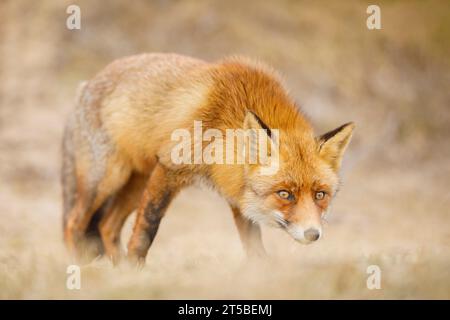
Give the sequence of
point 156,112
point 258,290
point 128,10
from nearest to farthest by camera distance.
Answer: point 258,290
point 156,112
point 128,10

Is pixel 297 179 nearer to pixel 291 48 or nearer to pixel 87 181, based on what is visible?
pixel 87 181

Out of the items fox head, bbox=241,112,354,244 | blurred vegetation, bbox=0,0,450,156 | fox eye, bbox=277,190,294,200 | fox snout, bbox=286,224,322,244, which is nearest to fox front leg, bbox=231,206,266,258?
fox head, bbox=241,112,354,244

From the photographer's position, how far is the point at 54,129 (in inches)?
579

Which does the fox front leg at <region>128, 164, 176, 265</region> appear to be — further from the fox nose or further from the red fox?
the fox nose

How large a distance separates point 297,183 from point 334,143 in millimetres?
535

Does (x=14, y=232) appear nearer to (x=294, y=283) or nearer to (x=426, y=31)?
(x=294, y=283)

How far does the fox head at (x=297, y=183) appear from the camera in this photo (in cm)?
486

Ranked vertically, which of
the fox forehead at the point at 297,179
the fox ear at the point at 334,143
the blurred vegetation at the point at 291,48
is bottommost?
the fox forehead at the point at 297,179

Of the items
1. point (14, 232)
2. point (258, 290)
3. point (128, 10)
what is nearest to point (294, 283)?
point (258, 290)

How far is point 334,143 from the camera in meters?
5.25

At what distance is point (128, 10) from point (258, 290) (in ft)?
40.9

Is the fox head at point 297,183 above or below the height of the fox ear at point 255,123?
below

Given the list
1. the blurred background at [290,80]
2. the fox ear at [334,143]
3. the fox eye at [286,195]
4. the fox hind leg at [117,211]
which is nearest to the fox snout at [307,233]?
the fox eye at [286,195]

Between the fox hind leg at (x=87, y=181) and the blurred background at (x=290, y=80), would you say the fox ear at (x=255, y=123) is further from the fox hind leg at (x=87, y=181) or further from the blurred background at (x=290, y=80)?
the blurred background at (x=290, y=80)
